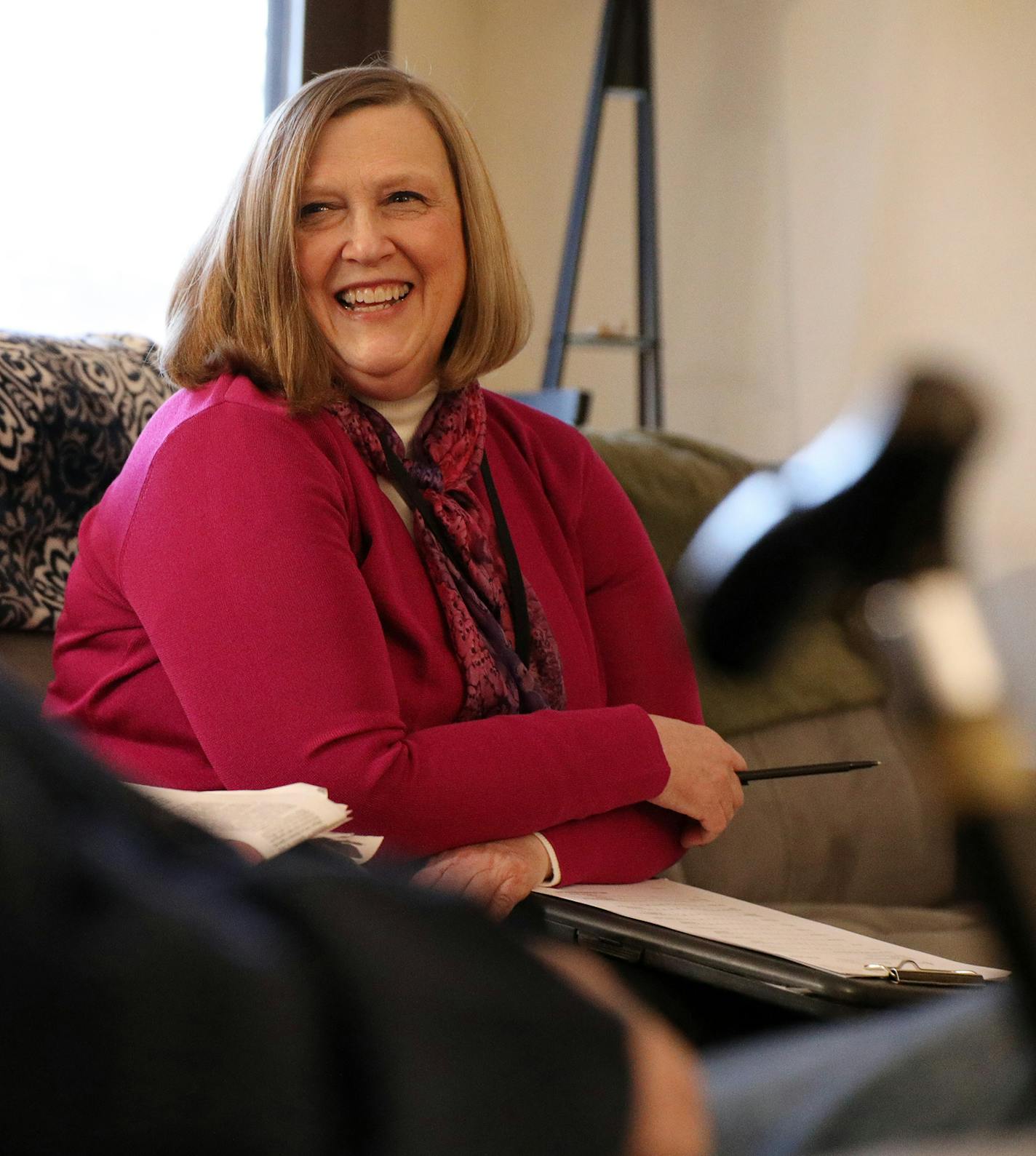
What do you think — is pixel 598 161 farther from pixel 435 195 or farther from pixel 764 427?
pixel 435 195

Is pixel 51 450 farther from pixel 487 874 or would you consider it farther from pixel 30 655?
pixel 487 874

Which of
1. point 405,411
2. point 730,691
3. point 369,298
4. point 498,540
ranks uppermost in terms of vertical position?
Result: point 369,298

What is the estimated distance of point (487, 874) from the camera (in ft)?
3.68

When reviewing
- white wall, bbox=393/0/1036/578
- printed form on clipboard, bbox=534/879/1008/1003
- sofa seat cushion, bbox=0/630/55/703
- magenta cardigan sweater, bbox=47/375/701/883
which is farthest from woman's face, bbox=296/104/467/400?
white wall, bbox=393/0/1036/578

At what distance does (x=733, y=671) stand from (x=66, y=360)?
134 centimetres

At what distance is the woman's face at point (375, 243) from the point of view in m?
1.35

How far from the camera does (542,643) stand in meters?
1.34

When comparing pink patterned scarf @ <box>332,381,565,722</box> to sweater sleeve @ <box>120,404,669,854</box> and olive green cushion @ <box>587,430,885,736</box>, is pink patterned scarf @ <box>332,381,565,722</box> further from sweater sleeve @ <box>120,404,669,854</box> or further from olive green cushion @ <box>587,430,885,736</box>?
olive green cushion @ <box>587,430,885,736</box>

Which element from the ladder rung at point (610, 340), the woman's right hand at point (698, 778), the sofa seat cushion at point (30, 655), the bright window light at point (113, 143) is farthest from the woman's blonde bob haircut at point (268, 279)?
the ladder rung at point (610, 340)

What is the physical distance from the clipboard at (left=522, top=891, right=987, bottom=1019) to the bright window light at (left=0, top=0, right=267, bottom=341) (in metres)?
1.40

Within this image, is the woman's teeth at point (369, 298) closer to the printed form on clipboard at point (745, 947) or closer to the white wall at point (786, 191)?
the printed form on clipboard at point (745, 947)

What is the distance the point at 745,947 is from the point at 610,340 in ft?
6.73

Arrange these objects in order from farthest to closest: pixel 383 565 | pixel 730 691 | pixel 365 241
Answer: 1. pixel 730 691
2. pixel 365 241
3. pixel 383 565

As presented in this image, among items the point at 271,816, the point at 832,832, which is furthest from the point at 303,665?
the point at 832,832
